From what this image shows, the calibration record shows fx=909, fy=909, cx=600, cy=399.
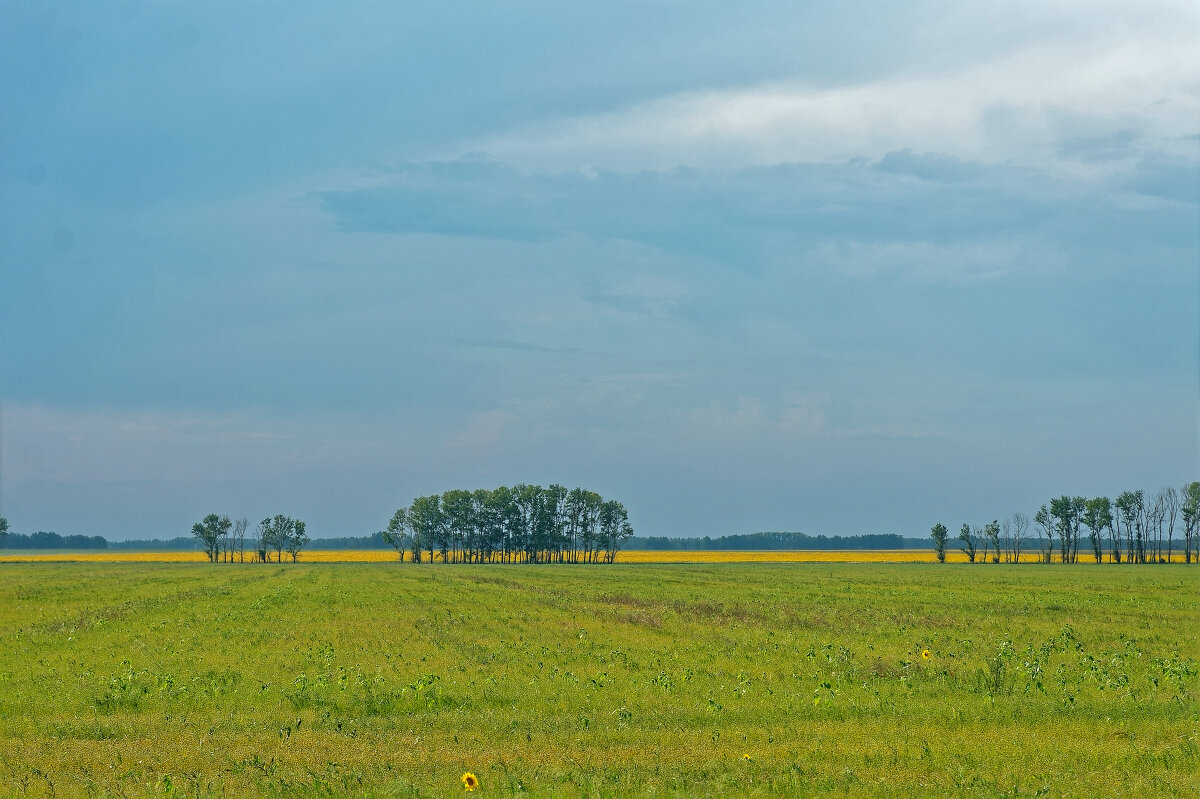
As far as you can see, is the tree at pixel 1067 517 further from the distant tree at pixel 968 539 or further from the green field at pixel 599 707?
the green field at pixel 599 707

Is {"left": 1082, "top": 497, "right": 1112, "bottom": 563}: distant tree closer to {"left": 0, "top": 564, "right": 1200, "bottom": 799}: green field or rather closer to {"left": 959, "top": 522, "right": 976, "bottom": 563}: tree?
{"left": 959, "top": 522, "right": 976, "bottom": 563}: tree

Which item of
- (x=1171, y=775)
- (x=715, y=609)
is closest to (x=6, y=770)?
(x=1171, y=775)

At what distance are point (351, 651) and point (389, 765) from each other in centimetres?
1453

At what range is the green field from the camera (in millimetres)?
13438

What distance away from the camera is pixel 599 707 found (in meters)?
19.3

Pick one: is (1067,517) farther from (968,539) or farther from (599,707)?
(599,707)

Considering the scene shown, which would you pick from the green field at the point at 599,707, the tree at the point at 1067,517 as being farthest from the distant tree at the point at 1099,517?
the green field at the point at 599,707

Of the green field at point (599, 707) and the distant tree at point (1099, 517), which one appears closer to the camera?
the green field at point (599, 707)

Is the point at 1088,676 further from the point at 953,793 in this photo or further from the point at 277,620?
the point at 277,620

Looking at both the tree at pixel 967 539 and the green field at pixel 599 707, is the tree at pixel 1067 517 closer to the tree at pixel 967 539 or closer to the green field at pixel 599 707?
the tree at pixel 967 539

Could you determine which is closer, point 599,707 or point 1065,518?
point 599,707

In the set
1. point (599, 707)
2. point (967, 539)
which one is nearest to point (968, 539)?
point (967, 539)

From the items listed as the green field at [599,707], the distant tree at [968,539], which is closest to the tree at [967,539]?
the distant tree at [968,539]

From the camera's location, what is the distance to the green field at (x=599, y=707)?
13.4 meters
